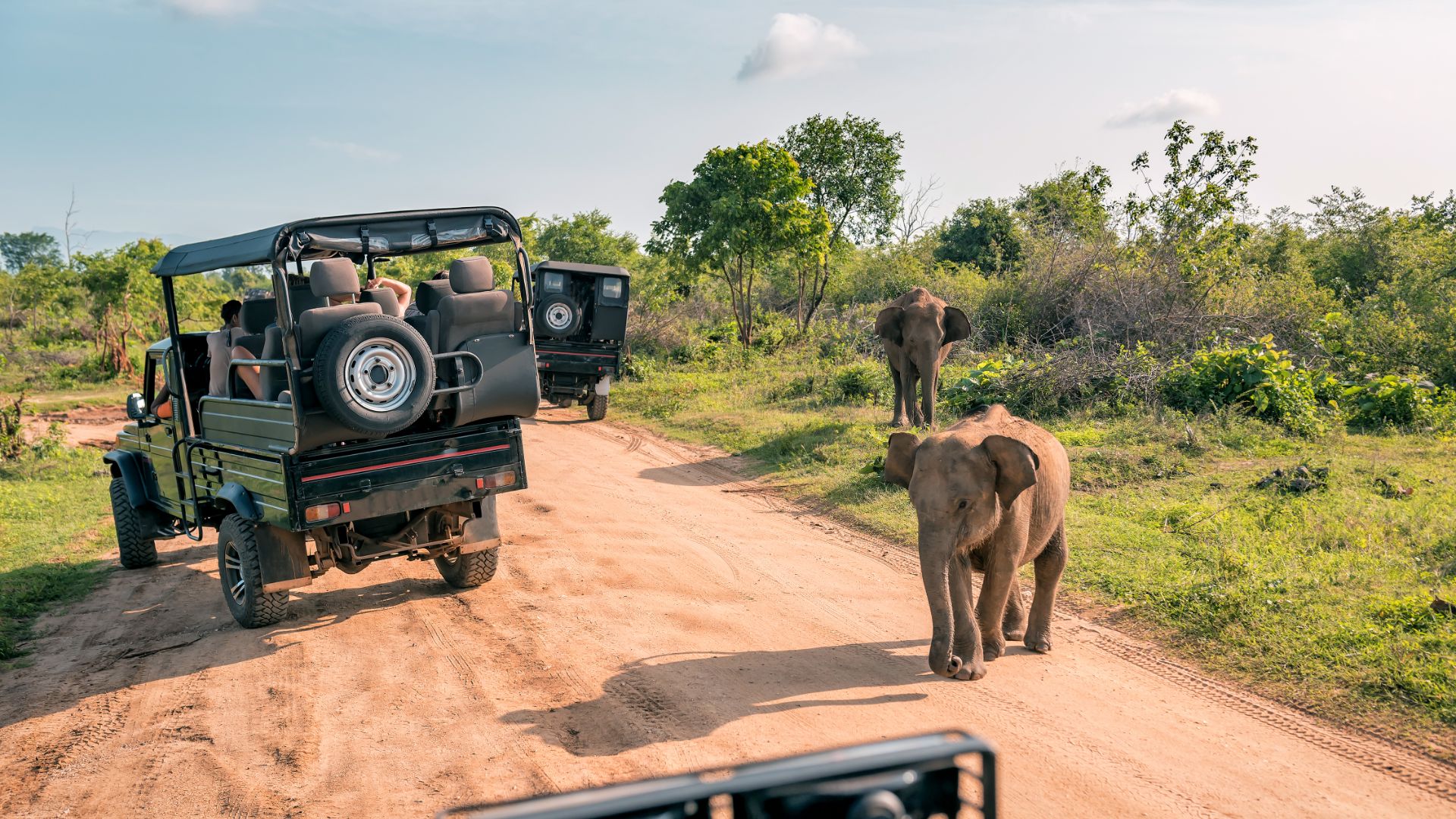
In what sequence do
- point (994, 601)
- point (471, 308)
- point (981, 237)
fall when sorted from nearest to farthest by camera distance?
point (994, 601) → point (471, 308) → point (981, 237)

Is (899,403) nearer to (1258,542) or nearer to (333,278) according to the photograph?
(1258,542)

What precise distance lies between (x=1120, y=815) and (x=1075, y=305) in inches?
597

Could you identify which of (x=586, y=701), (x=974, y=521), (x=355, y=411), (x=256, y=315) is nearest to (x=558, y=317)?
(x=256, y=315)

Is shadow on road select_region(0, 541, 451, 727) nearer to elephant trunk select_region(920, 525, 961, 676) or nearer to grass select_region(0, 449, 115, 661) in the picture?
grass select_region(0, 449, 115, 661)

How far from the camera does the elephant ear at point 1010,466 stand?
5.69 m

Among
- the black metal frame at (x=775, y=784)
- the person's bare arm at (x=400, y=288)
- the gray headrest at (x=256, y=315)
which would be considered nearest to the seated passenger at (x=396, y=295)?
the person's bare arm at (x=400, y=288)

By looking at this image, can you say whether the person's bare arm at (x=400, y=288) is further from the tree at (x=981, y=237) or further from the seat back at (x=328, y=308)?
the tree at (x=981, y=237)

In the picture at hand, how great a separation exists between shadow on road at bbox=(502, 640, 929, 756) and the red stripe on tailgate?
2.01 meters

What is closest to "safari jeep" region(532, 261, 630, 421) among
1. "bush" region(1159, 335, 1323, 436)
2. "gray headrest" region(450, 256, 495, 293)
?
"bush" region(1159, 335, 1323, 436)

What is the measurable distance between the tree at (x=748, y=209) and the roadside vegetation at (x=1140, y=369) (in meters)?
0.07

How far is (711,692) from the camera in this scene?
5910mm

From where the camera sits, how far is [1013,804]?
4613mm

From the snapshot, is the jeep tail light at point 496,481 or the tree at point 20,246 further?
the tree at point 20,246

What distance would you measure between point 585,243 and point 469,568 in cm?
2768
